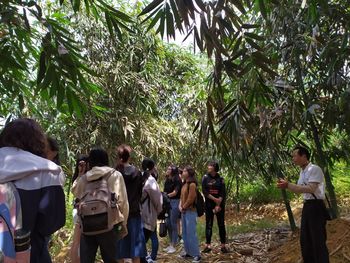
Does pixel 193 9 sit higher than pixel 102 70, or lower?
lower

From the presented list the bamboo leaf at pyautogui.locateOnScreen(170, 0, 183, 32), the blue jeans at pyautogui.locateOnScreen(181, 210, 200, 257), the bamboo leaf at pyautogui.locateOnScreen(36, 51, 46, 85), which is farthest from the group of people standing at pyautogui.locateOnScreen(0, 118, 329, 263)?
the bamboo leaf at pyautogui.locateOnScreen(170, 0, 183, 32)

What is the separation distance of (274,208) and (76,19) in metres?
6.69

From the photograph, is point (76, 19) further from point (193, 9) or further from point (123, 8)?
point (193, 9)

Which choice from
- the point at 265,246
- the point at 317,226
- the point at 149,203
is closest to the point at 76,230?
the point at 149,203

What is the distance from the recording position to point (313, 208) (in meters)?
4.06

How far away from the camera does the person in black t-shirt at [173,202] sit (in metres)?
6.30

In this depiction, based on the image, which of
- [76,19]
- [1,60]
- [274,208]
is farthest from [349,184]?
[1,60]

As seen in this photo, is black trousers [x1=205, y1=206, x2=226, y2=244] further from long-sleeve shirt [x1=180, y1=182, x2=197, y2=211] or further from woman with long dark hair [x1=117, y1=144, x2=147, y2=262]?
woman with long dark hair [x1=117, y1=144, x2=147, y2=262]

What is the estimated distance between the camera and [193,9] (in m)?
2.36

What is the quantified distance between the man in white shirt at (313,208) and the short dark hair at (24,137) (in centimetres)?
244

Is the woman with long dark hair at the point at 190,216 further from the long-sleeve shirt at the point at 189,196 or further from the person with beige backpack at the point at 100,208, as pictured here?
the person with beige backpack at the point at 100,208

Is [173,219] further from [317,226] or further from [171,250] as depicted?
[317,226]

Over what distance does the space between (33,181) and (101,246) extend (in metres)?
1.66

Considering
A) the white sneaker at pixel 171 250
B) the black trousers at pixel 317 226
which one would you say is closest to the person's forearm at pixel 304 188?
the black trousers at pixel 317 226
